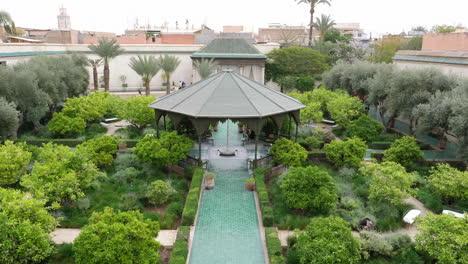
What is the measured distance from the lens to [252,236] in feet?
41.0

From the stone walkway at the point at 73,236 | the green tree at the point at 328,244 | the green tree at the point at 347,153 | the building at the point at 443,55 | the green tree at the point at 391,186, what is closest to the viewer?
the green tree at the point at 328,244

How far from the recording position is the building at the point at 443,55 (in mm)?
24953

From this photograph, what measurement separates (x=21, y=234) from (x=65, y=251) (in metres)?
2.15

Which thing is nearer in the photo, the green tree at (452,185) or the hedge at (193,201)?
the hedge at (193,201)

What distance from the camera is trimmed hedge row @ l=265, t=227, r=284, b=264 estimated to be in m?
10.5

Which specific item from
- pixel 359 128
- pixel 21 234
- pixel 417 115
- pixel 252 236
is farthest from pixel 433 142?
pixel 21 234

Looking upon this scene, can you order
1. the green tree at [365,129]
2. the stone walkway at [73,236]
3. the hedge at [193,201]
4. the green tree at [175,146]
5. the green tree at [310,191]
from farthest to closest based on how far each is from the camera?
the green tree at [365,129], the green tree at [175,146], the green tree at [310,191], the hedge at [193,201], the stone walkway at [73,236]

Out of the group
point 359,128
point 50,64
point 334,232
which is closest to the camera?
point 334,232

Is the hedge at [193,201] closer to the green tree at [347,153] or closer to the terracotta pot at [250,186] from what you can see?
Answer: the terracotta pot at [250,186]

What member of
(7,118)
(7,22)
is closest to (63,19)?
(7,22)

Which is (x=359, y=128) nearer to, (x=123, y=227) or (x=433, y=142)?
(x=433, y=142)

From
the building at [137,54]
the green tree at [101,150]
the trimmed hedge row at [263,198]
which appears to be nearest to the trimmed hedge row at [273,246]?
the trimmed hedge row at [263,198]

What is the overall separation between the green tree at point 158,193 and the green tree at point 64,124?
1104 cm

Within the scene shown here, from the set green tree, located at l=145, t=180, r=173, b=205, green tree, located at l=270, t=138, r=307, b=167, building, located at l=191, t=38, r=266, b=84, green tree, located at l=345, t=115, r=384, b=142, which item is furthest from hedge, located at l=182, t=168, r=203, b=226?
building, located at l=191, t=38, r=266, b=84
